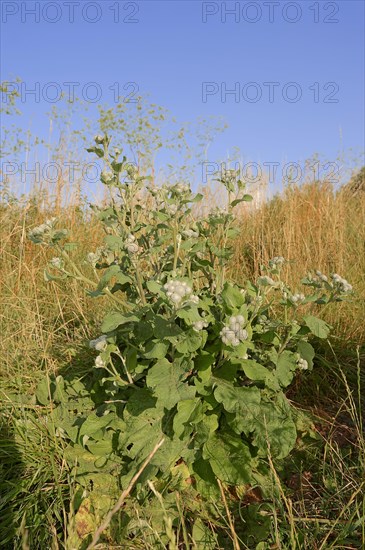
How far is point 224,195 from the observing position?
19.4 feet

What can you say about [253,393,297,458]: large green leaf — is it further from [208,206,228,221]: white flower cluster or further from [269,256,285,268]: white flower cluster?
[208,206,228,221]: white flower cluster

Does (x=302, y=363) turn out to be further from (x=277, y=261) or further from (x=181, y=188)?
(x=181, y=188)

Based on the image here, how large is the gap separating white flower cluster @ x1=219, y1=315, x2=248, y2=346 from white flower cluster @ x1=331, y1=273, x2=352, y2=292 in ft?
1.39

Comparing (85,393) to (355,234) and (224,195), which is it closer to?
(355,234)

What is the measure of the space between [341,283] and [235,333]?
1.55 feet

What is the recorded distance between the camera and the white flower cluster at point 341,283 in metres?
1.63

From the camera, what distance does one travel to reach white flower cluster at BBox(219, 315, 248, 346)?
1437mm

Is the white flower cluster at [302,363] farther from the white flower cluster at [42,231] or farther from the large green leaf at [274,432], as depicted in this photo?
the white flower cluster at [42,231]

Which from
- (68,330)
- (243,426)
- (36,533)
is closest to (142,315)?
(243,426)

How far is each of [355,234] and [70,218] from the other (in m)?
2.96

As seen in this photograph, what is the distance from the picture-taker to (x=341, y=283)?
1646 mm

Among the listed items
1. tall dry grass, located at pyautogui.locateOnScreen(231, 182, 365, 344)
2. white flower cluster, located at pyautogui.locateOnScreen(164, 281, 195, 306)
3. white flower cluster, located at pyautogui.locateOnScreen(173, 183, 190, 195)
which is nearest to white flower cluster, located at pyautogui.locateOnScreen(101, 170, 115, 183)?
white flower cluster, located at pyautogui.locateOnScreen(173, 183, 190, 195)

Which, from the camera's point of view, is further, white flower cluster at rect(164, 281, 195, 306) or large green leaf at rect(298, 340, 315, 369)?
large green leaf at rect(298, 340, 315, 369)

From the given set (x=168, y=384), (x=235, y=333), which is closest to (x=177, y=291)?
(x=235, y=333)
